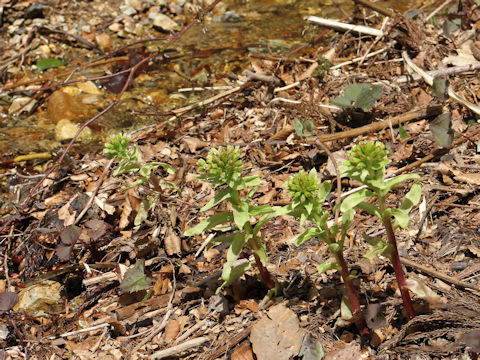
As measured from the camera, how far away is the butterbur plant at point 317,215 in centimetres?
193

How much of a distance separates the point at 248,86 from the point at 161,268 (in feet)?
5.84

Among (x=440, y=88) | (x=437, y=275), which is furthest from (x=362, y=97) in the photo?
(x=437, y=275)

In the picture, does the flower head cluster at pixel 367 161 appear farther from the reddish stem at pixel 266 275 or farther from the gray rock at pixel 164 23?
the gray rock at pixel 164 23

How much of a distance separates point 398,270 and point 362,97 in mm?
1538

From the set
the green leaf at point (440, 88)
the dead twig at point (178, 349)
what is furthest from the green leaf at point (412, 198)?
the green leaf at point (440, 88)

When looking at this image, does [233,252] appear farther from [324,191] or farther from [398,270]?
[398,270]

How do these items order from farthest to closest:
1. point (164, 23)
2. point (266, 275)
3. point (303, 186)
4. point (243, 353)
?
point (164, 23) → point (266, 275) → point (243, 353) → point (303, 186)

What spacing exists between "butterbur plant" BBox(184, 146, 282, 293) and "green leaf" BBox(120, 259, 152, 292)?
21.5 inches

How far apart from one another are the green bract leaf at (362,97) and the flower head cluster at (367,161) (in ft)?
4.84

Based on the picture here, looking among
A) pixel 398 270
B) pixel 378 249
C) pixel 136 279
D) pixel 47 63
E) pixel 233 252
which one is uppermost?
pixel 378 249

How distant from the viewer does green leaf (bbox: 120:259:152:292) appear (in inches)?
103

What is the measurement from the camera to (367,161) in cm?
179

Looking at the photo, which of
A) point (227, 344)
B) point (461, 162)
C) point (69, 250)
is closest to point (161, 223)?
point (69, 250)

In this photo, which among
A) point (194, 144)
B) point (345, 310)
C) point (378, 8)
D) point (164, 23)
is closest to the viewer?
point (345, 310)
